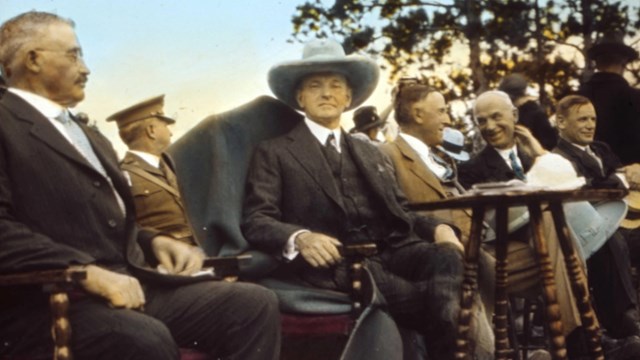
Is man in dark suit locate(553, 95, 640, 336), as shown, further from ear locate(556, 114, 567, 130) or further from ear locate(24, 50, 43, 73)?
ear locate(24, 50, 43, 73)

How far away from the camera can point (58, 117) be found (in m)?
4.68

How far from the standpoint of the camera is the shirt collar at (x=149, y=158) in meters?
6.47

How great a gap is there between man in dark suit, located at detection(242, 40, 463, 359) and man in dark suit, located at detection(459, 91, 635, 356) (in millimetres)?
1009

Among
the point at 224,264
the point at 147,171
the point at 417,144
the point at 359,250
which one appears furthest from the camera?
the point at 417,144

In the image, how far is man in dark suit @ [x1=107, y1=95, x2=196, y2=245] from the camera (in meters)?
6.11

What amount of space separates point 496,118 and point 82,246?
323cm

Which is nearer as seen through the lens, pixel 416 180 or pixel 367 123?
pixel 416 180

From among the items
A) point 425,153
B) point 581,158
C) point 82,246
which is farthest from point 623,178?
point 82,246

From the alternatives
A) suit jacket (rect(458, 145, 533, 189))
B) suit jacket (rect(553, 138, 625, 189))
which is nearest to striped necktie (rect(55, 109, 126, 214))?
suit jacket (rect(458, 145, 533, 189))

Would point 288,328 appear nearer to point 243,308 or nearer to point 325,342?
point 325,342

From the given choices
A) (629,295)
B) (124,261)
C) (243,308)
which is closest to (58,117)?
(124,261)

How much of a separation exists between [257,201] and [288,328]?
1.91ft

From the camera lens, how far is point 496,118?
7.11 meters

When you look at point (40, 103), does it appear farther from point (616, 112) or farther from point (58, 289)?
point (616, 112)
